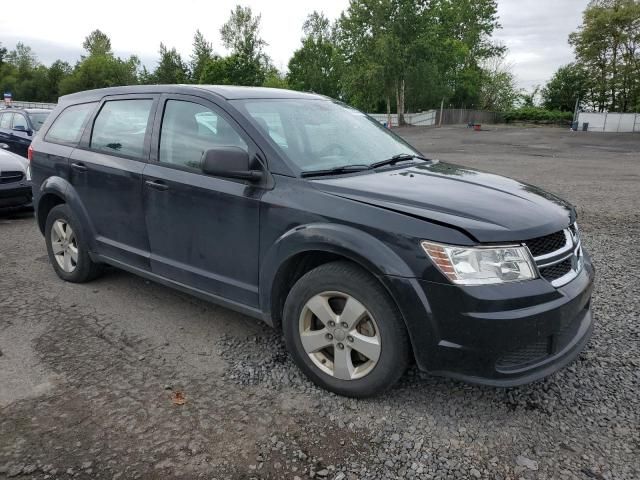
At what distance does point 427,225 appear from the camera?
2.58 m

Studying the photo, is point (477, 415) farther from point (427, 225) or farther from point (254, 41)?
point (254, 41)

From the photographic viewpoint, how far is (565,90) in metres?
66.6

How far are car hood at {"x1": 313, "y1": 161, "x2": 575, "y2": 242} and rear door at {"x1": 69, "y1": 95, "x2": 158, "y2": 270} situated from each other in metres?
1.64

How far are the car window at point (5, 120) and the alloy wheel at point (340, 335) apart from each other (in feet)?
36.1

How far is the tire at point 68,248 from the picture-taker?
4570 millimetres

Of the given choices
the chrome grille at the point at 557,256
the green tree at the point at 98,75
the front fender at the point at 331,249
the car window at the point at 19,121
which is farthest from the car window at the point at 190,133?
the green tree at the point at 98,75

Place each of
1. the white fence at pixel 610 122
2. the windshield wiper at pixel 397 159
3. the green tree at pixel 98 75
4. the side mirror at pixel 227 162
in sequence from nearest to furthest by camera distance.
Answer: the side mirror at pixel 227 162
the windshield wiper at pixel 397 159
the white fence at pixel 610 122
the green tree at pixel 98 75

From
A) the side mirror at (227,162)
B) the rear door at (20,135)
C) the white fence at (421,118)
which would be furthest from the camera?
the white fence at (421,118)

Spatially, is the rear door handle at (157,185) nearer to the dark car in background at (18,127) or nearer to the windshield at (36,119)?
the dark car in background at (18,127)

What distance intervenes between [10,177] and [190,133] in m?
5.30

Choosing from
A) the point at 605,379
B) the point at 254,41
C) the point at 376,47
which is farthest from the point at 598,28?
the point at 605,379

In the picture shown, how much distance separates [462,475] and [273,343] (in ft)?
5.47

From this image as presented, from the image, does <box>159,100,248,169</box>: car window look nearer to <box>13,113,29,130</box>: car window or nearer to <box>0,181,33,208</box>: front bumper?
<box>0,181,33,208</box>: front bumper

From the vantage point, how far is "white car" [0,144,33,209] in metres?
7.47
